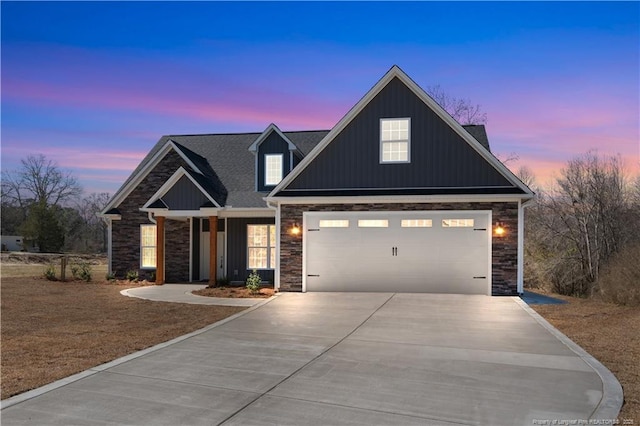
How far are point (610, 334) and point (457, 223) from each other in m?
5.85

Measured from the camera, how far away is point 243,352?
24.6 ft

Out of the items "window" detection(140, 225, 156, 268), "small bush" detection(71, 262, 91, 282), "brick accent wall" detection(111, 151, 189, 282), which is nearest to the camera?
"brick accent wall" detection(111, 151, 189, 282)

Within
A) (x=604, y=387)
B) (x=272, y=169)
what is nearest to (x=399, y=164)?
(x=272, y=169)

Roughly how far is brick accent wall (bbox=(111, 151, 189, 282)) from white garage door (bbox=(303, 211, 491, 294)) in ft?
22.5

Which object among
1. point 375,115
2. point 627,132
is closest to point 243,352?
point 375,115

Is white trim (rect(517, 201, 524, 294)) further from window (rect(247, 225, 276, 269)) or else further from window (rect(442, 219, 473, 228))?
window (rect(247, 225, 276, 269))

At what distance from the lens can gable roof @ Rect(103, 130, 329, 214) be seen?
18.4m

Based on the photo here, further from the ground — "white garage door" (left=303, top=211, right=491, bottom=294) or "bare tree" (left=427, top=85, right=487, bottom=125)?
"bare tree" (left=427, top=85, right=487, bottom=125)

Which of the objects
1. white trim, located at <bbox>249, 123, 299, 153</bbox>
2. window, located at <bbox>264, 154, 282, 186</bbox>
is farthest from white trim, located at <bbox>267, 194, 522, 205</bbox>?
white trim, located at <bbox>249, 123, 299, 153</bbox>

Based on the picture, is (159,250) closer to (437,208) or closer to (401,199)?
(401,199)

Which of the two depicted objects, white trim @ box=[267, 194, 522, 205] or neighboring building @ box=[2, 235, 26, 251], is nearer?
white trim @ box=[267, 194, 522, 205]

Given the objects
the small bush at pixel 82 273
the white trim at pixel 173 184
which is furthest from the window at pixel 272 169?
the small bush at pixel 82 273

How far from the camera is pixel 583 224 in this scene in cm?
2097

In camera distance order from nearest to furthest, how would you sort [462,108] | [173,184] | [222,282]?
[222,282] < [173,184] < [462,108]
